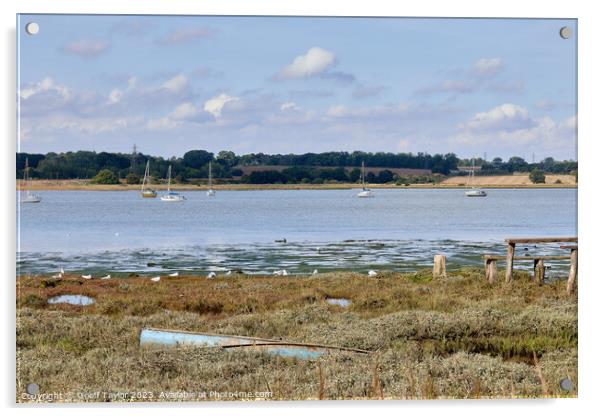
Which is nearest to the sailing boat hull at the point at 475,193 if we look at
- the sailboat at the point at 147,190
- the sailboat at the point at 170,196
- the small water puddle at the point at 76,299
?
the sailboat at the point at 170,196

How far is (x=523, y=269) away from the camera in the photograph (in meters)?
10.2

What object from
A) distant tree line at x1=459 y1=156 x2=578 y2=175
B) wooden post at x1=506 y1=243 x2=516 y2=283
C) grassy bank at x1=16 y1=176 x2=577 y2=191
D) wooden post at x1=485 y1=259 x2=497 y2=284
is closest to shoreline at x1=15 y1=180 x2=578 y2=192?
grassy bank at x1=16 y1=176 x2=577 y2=191

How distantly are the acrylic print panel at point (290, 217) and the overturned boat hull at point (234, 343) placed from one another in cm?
2

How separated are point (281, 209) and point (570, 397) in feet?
11.5

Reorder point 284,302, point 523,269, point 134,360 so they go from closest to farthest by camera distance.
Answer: point 134,360, point 284,302, point 523,269

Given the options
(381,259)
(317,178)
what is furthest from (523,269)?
(317,178)

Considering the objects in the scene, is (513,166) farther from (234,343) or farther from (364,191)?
(234,343)

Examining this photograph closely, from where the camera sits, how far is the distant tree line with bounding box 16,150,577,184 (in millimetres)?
9273

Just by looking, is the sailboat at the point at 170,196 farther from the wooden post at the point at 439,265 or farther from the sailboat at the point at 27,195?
the wooden post at the point at 439,265

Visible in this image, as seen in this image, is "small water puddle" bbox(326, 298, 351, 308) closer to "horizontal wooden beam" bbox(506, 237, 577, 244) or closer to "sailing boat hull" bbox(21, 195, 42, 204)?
"horizontal wooden beam" bbox(506, 237, 577, 244)

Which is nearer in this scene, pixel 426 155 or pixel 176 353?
pixel 176 353

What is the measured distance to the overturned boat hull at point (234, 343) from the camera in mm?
8828

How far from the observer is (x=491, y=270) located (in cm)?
1013

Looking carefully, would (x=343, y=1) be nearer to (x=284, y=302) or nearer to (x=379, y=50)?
(x=379, y=50)
